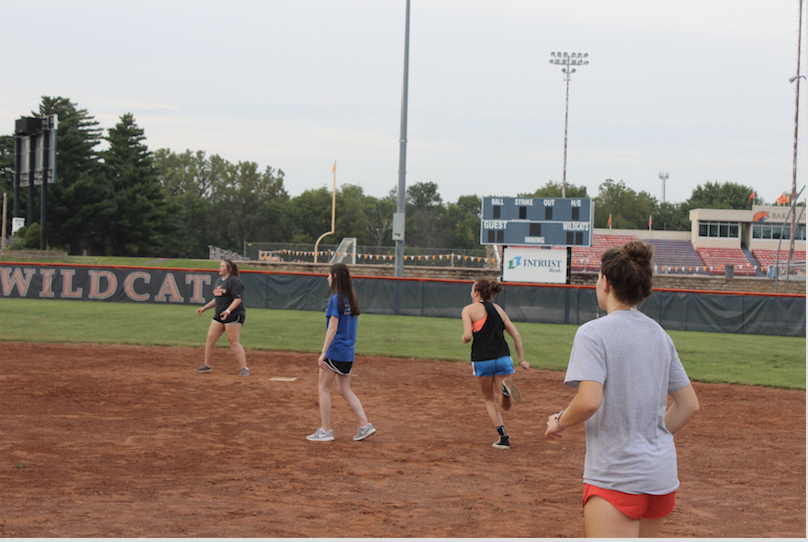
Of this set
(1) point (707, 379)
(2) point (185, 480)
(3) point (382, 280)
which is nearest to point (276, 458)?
(2) point (185, 480)

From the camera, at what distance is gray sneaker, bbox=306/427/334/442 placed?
771 centimetres

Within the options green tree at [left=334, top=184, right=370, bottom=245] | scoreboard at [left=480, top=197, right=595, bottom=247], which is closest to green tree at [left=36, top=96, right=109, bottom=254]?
green tree at [left=334, top=184, right=370, bottom=245]

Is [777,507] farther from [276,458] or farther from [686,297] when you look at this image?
[686,297]

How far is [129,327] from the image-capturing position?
63.4 ft

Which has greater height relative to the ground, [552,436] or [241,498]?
[552,436]

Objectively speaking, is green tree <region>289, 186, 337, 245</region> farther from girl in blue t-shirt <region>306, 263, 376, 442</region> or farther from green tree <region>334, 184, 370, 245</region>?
girl in blue t-shirt <region>306, 263, 376, 442</region>

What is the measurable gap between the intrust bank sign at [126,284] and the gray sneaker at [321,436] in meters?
18.7

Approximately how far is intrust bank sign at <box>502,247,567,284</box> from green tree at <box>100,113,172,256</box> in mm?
41650

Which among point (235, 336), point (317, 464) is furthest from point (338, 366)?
point (235, 336)

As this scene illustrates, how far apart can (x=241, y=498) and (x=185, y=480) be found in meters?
0.77

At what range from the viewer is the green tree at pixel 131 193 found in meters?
63.5

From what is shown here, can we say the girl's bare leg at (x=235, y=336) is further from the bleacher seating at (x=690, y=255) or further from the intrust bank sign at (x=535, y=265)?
the bleacher seating at (x=690, y=255)

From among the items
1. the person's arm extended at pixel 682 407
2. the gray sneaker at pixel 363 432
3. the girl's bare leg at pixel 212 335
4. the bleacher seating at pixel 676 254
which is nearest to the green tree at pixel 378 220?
the bleacher seating at pixel 676 254

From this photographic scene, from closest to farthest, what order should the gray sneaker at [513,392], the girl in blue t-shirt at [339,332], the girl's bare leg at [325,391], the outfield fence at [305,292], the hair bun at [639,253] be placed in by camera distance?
the hair bun at [639,253], the gray sneaker at [513,392], the girl in blue t-shirt at [339,332], the girl's bare leg at [325,391], the outfield fence at [305,292]
